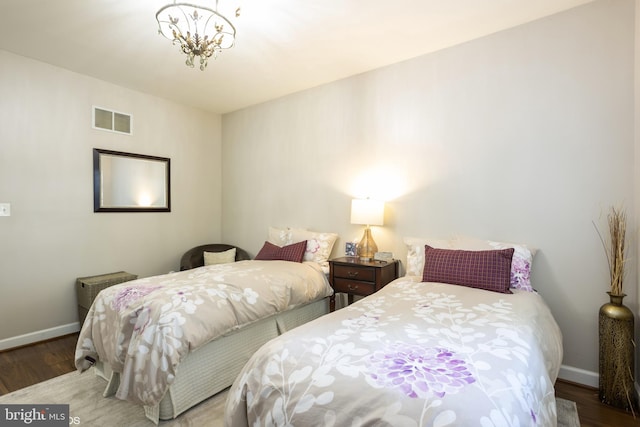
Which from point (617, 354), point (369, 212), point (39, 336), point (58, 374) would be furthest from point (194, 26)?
point (617, 354)

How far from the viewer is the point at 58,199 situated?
3.22 metres

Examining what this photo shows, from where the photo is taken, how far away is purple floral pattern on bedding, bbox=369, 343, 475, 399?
1.04m

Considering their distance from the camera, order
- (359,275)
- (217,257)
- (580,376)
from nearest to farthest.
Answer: (580,376) < (359,275) < (217,257)

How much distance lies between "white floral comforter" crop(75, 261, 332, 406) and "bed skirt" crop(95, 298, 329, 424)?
115 mm

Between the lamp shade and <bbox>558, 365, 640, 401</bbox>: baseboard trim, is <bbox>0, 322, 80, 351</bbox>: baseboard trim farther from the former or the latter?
<bbox>558, 365, 640, 401</bbox>: baseboard trim

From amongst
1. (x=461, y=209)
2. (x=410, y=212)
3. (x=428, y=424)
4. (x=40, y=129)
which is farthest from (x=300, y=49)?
(x=428, y=424)

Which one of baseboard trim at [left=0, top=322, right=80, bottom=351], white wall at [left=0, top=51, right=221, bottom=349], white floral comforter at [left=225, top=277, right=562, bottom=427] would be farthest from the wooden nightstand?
baseboard trim at [left=0, top=322, right=80, bottom=351]

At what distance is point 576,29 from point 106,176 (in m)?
4.40

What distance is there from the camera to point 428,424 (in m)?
0.93

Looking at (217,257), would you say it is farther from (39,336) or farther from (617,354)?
(617,354)

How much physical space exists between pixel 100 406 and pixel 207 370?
67cm

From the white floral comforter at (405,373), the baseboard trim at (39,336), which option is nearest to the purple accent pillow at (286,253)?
the white floral comforter at (405,373)

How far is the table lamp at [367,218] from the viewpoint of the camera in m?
3.03

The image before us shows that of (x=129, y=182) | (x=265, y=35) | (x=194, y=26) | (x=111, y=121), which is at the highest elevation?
(x=265, y=35)
